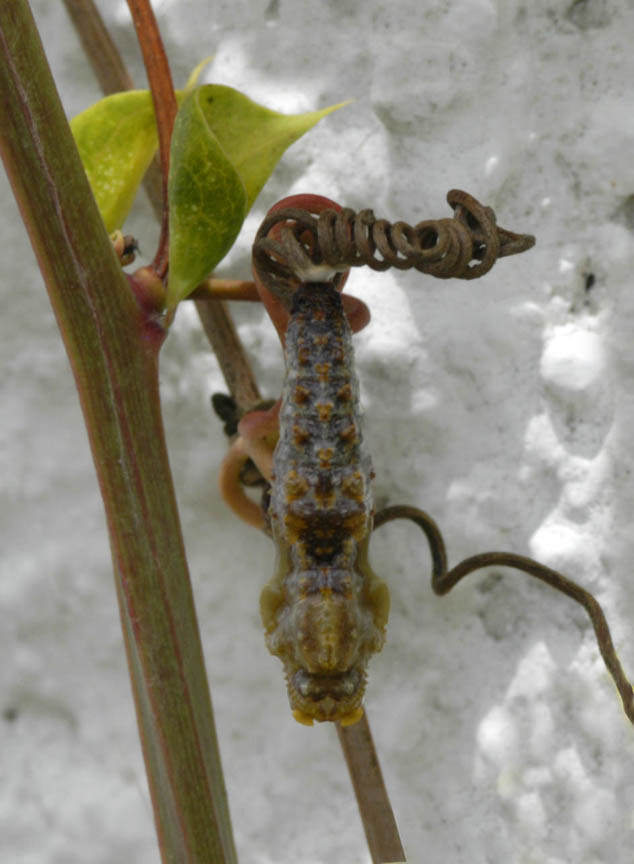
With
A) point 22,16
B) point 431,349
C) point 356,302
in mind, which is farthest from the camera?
point 431,349

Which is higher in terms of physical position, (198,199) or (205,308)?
(198,199)

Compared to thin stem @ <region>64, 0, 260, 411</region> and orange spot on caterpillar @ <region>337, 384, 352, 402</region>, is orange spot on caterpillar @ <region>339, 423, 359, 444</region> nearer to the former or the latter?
orange spot on caterpillar @ <region>337, 384, 352, 402</region>

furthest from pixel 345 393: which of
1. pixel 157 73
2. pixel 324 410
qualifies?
pixel 157 73

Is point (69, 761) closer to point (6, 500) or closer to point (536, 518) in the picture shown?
point (6, 500)

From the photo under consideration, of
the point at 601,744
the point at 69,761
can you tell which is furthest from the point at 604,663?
the point at 69,761

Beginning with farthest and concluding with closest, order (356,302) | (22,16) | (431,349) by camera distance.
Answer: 1. (431,349)
2. (356,302)
3. (22,16)

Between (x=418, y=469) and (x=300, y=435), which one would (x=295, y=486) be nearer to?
(x=300, y=435)
